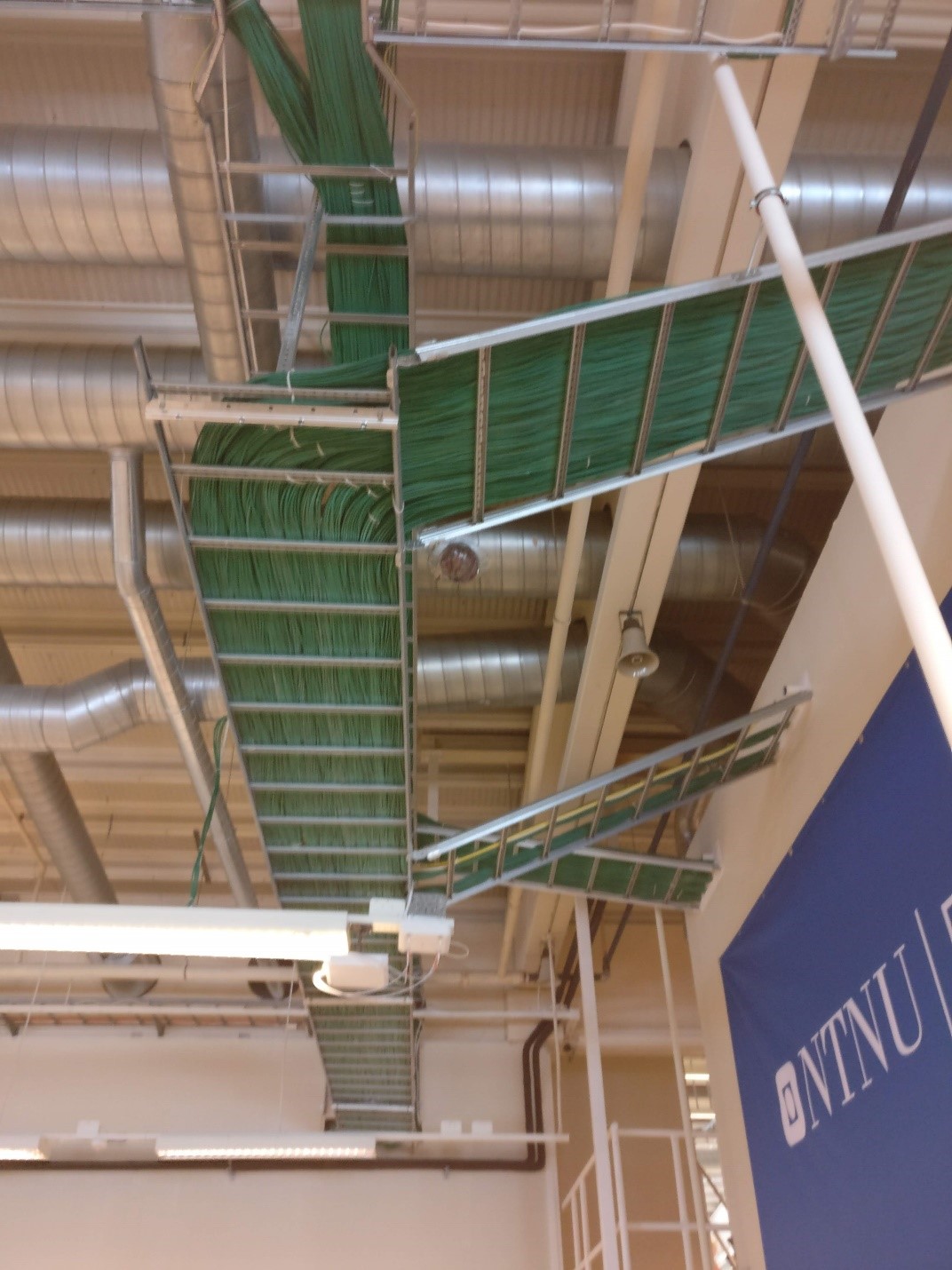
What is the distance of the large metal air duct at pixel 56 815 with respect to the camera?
675 cm

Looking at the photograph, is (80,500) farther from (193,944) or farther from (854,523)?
(854,523)

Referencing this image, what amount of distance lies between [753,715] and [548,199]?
9.43 ft

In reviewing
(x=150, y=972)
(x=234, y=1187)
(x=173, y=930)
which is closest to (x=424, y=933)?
(x=173, y=930)

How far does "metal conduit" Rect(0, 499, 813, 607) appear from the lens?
18.6 feet

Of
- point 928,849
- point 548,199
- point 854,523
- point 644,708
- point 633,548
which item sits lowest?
point 928,849

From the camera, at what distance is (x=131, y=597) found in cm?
513

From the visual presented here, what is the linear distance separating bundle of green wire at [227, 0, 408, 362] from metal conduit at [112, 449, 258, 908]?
1.64m

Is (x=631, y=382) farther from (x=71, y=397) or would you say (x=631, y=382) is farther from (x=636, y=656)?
(x=71, y=397)

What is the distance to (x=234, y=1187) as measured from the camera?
8.78 meters

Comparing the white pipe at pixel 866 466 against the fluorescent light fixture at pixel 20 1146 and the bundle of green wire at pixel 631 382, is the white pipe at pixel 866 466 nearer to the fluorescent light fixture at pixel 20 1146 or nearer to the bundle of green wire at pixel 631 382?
the bundle of green wire at pixel 631 382

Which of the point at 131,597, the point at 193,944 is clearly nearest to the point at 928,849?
the point at 193,944

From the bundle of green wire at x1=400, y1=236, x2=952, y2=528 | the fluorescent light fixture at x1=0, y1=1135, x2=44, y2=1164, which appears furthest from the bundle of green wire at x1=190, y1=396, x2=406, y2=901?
the fluorescent light fixture at x1=0, y1=1135, x2=44, y2=1164

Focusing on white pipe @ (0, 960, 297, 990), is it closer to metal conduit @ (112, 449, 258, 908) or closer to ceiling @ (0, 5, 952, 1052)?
ceiling @ (0, 5, 952, 1052)

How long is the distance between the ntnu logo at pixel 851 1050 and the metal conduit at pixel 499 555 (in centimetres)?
280
